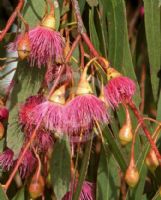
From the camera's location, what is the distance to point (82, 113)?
A: 1547 millimetres

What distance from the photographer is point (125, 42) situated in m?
1.93

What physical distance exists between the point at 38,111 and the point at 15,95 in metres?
0.19

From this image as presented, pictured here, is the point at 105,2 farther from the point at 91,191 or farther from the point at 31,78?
the point at 91,191

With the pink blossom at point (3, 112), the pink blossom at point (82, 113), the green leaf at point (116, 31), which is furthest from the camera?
the green leaf at point (116, 31)

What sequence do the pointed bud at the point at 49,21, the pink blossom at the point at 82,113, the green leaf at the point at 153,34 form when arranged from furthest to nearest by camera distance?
the green leaf at the point at 153,34, the pointed bud at the point at 49,21, the pink blossom at the point at 82,113

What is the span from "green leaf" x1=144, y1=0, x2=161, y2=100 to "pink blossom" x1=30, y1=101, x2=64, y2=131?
0.58m

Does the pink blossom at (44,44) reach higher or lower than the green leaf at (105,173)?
higher

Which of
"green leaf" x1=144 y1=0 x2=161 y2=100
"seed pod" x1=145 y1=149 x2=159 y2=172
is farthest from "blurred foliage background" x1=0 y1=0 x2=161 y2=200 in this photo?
"seed pod" x1=145 y1=149 x2=159 y2=172

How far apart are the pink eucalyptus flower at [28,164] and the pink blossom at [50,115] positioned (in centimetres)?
15

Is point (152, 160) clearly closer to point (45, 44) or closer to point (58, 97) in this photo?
point (58, 97)

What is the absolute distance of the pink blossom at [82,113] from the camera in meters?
1.53

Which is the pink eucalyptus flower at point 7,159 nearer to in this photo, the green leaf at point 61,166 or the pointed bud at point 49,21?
the green leaf at point 61,166

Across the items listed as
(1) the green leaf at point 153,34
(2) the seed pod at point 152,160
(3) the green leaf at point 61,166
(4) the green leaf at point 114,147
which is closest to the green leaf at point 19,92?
(3) the green leaf at point 61,166

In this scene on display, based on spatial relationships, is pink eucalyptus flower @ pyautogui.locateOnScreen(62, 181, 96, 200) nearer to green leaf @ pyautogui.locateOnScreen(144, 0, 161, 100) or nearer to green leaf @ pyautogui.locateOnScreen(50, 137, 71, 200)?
green leaf @ pyautogui.locateOnScreen(50, 137, 71, 200)
